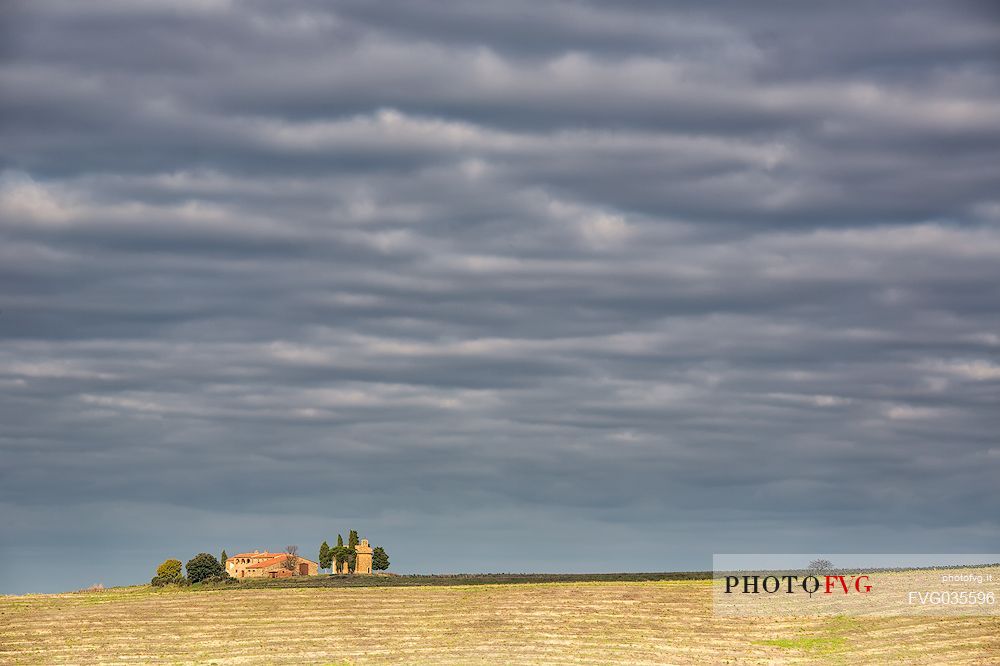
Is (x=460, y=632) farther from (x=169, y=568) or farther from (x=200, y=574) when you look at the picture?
(x=169, y=568)

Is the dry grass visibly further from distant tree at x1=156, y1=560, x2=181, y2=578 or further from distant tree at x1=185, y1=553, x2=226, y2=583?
distant tree at x1=156, y1=560, x2=181, y2=578

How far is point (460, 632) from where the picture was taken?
114 meters

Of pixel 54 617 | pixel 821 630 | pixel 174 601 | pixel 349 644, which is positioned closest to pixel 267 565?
pixel 174 601

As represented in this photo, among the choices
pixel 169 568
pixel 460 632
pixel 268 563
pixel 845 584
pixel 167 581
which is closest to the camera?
pixel 460 632

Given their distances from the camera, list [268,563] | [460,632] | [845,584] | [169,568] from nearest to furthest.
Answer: [460,632] < [845,584] < [169,568] < [268,563]

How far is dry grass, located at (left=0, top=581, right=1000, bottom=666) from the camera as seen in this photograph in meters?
104

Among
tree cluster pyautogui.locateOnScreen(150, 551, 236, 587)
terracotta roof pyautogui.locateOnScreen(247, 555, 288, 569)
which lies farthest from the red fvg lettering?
terracotta roof pyautogui.locateOnScreen(247, 555, 288, 569)

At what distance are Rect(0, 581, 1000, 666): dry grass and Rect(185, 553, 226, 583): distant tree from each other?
72.5 feet

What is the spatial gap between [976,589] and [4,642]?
95643 mm

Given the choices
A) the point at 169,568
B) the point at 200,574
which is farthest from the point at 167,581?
the point at 169,568

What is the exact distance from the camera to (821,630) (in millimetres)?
114000

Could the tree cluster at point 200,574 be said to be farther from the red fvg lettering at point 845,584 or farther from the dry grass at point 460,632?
the red fvg lettering at point 845,584

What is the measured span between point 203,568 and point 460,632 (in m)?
58.7

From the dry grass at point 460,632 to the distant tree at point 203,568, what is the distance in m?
22.1
